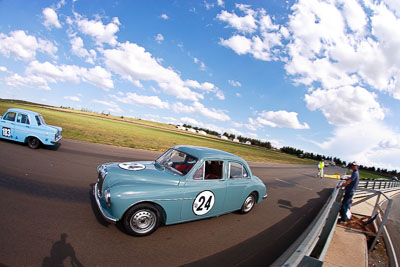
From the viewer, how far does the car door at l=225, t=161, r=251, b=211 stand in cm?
466

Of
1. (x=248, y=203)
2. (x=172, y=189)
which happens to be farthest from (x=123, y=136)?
(x=172, y=189)

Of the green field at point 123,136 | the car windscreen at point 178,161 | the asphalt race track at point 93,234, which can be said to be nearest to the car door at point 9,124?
the asphalt race track at point 93,234

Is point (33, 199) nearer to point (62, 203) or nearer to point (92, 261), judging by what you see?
point (62, 203)

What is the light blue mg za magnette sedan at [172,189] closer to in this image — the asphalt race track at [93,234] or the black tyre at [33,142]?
the asphalt race track at [93,234]

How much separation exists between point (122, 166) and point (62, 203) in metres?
1.69

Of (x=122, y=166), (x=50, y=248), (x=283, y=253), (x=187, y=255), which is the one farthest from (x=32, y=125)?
(x=283, y=253)

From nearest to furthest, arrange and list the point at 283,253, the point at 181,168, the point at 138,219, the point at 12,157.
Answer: the point at 138,219 → the point at 283,253 → the point at 181,168 → the point at 12,157

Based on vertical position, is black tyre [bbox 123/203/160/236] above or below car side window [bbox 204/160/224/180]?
below

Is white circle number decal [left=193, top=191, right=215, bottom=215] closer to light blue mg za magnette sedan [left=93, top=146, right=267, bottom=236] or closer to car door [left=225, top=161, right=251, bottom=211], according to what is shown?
light blue mg za magnette sedan [left=93, top=146, right=267, bottom=236]

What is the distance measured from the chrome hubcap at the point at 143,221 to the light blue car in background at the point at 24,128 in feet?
26.1

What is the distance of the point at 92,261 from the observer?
2723 millimetres

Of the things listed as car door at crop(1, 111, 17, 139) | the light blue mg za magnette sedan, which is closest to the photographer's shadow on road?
the light blue mg za magnette sedan

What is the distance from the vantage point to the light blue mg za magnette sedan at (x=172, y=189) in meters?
3.33

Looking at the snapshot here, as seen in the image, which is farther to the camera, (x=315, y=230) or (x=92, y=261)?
(x=315, y=230)
